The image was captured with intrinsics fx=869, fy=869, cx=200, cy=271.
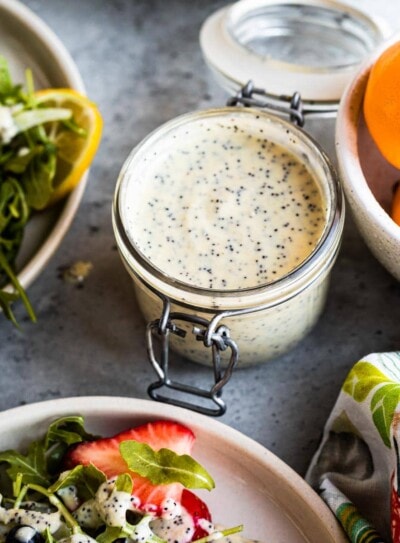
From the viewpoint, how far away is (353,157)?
86 centimetres

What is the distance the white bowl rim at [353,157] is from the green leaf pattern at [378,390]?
134 millimetres

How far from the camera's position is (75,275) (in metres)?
1.04

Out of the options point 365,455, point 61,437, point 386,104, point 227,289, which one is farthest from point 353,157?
point 61,437

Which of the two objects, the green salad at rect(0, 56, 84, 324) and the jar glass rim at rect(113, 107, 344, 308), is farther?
the green salad at rect(0, 56, 84, 324)

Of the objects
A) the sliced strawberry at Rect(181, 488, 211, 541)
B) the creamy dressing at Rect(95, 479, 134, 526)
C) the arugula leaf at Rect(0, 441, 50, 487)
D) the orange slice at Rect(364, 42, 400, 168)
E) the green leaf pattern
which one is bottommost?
the sliced strawberry at Rect(181, 488, 211, 541)

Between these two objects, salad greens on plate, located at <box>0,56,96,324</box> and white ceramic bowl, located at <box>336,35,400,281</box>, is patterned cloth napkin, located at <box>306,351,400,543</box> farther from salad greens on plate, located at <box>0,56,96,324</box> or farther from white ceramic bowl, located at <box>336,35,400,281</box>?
salad greens on plate, located at <box>0,56,96,324</box>

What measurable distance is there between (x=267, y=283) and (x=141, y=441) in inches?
7.6

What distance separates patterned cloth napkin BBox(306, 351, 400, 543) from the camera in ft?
2.62

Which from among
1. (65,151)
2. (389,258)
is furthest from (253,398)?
(65,151)

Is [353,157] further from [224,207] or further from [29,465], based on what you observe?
[29,465]

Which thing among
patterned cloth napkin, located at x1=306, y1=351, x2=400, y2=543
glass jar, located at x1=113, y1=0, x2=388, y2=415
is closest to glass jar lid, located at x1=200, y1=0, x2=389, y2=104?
glass jar, located at x1=113, y1=0, x2=388, y2=415

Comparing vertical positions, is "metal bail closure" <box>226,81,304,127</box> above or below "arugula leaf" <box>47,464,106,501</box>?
above

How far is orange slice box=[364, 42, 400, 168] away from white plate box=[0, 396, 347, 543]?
318mm

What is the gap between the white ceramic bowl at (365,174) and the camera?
0.82 m
